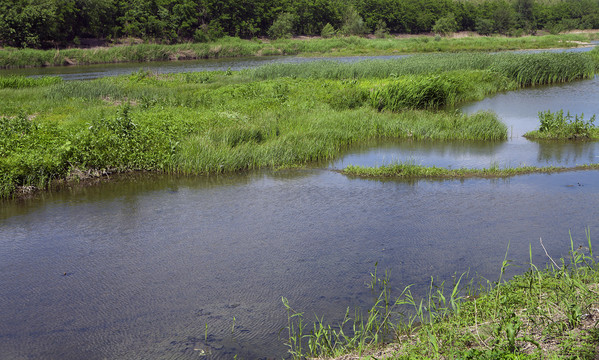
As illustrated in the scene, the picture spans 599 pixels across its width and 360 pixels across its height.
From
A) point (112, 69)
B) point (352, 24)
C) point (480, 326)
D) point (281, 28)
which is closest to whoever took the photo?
point (480, 326)

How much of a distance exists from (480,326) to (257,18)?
70781 millimetres

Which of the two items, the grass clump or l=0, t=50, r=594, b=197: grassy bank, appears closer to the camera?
l=0, t=50, r=594, b=197: grassy bank

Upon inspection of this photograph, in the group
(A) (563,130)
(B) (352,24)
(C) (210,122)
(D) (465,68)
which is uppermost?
(B) (352,24)

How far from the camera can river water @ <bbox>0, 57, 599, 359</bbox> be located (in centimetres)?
562

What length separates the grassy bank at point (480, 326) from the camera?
4062 mm

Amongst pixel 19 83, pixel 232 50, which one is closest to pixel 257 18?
pixel 232 50

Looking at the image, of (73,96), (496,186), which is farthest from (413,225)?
(73,96)

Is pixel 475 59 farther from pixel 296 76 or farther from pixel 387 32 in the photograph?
pixel 387 32

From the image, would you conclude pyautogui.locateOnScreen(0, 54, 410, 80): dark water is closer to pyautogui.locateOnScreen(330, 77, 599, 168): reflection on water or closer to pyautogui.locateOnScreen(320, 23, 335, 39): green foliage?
pyautogui.locateOnScreen(330, 77, 599, 168): reflection on water

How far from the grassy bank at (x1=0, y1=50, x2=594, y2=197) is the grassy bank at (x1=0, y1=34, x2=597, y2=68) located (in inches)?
898

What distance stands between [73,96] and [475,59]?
2072 centimetres

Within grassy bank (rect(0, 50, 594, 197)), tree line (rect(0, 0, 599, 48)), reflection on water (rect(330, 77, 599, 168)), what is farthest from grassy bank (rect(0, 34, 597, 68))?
reflection on water (rect(330, 77, 599, 168))

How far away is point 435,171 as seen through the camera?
11.4 metres

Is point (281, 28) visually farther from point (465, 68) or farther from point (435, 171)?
point (435, 171)
